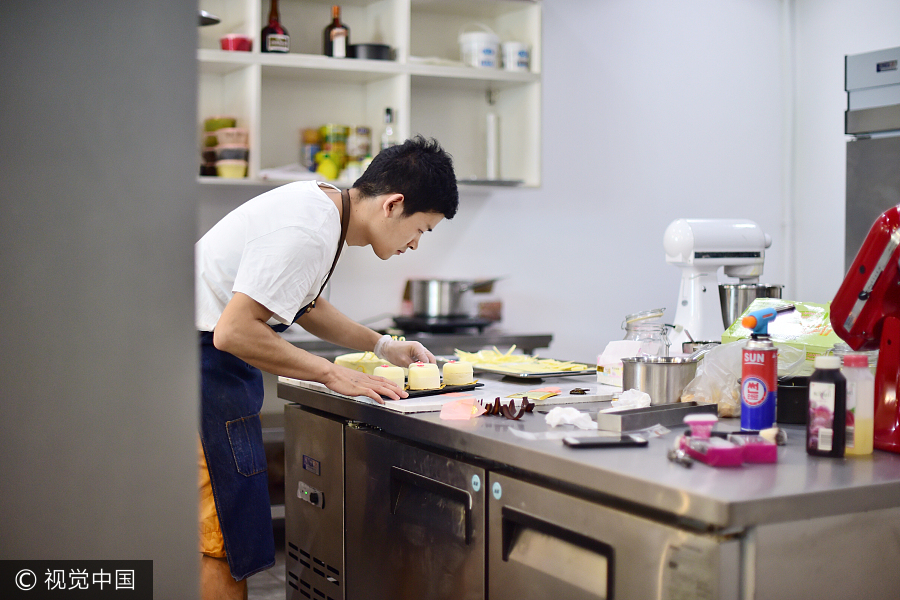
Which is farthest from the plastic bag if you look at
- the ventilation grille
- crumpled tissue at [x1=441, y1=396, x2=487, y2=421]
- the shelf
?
the shelf

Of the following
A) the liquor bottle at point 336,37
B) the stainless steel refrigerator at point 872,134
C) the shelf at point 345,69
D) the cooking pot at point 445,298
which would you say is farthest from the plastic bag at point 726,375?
the liquor bottle at point 336,37

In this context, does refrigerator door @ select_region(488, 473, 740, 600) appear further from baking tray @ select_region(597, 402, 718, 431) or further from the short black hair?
the short black hair

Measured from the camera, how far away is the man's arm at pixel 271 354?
1.83 m

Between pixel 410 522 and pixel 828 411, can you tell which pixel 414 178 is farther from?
pixel 828 411

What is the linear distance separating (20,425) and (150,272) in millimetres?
164

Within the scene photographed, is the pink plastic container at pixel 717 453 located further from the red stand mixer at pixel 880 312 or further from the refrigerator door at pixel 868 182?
the refrigerator door at pixel 868 182

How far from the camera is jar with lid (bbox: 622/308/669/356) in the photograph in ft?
6.26

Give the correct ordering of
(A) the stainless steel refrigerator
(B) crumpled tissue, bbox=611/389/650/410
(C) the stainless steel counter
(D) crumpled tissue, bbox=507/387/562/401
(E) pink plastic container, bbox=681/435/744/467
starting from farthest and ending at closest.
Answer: (A) the stainless steel refrigerator
(D) crumpled tissue, bbox=507/387/562/401
(B) crumpled tissue, bbox=611/389/650/410
(E) pink plastic container, bbox=681/435/744/467
(C) the stainless steel counter

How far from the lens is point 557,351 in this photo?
446cm

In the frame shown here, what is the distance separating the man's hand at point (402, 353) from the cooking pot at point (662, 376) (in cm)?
65

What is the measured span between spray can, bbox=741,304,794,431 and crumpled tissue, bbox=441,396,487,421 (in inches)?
20.1

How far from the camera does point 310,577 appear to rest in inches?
86.4

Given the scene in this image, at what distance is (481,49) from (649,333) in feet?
7.54

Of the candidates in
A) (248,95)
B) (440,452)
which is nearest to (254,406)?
(440,452)
